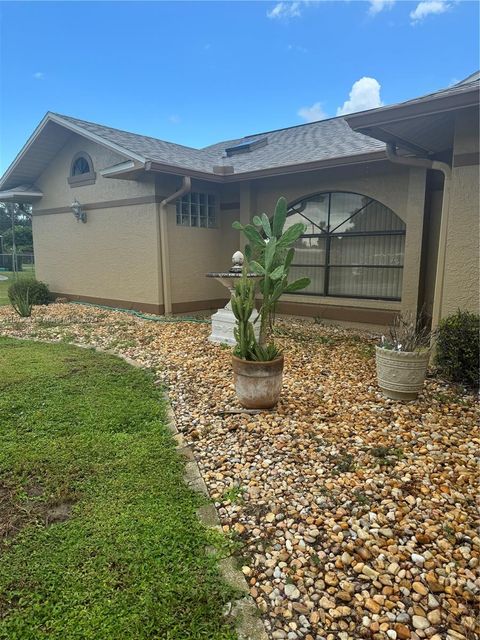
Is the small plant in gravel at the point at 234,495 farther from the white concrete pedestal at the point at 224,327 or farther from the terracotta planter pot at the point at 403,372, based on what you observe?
the white concrete pedestal at the point at 224,327

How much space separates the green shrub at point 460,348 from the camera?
4.55 metres

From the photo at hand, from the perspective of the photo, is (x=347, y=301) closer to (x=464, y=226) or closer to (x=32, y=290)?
(x=464, y=226)

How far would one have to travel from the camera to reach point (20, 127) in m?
13.6

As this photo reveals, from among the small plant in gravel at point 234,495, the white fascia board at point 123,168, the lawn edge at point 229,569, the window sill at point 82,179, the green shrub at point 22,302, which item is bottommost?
the lawn edge at point 229,569

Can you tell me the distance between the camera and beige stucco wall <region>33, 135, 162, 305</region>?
32.6 feet

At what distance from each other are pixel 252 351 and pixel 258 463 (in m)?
1.25

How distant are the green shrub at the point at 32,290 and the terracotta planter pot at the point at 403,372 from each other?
1032 centimetres

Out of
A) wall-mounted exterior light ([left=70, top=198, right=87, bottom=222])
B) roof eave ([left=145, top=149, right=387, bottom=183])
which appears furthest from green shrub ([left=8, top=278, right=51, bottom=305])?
roof eave ([left=145, top=149, right=387, bottom=183])

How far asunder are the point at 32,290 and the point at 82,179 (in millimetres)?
3448

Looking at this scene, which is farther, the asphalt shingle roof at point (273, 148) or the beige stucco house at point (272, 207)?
the asphalt shingle roof at point (273, 148)

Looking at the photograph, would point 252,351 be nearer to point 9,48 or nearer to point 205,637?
point 205,637

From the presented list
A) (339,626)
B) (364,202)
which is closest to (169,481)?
(339,626)

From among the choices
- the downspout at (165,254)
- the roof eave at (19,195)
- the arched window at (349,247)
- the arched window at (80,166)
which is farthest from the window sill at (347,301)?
the roof eave at (19,195)

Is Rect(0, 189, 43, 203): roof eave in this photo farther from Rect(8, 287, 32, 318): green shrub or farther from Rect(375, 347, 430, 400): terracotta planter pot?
Rect(375, 347, 430, 400): terracotta planter pot
